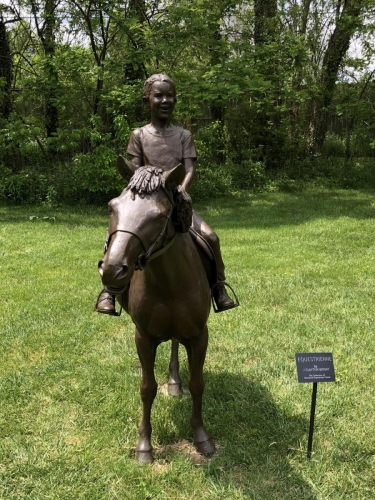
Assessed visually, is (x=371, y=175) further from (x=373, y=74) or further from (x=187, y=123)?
(x=187, y=123)

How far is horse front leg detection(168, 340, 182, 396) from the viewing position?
4.11m

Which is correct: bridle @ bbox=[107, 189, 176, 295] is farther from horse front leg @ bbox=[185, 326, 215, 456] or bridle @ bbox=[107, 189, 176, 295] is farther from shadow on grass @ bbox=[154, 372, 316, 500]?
shadow on grass @ bbox=[154, 372, 316, 500]

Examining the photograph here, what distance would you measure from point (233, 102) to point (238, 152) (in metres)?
2.02

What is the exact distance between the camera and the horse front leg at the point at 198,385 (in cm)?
312

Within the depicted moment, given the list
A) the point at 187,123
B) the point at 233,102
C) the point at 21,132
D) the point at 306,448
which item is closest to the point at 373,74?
the point at 233,102

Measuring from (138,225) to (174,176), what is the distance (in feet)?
1.12

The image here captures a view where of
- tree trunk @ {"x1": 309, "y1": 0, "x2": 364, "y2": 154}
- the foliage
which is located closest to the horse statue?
the foliage

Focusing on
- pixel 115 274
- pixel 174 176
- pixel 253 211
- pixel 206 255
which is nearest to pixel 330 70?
pixel 253 211

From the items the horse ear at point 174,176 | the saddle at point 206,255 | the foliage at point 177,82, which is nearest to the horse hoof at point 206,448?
the saddle at point 206,255

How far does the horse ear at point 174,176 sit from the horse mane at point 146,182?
3 cm

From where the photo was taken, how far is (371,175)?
686 inches

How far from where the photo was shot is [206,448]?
326 centimetres

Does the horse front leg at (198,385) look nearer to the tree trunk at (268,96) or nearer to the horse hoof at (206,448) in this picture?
the horse hoof at (206,448)

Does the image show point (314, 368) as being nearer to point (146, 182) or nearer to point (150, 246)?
point (150, 246)
